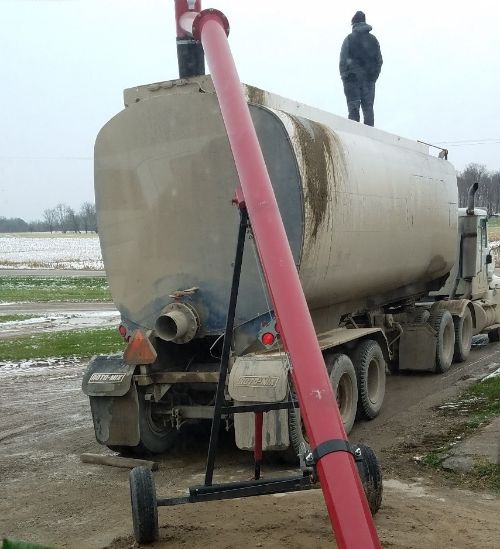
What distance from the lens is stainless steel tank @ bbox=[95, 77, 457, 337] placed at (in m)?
7.22

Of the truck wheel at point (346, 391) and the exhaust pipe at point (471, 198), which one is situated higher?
the exhaust pipe at point (471, 198)

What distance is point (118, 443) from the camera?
7621 millimetres

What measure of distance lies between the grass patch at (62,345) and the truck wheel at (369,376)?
6.94 metres

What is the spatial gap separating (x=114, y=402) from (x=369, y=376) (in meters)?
3.31

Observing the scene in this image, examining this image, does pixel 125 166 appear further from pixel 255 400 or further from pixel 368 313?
pixel 368 313

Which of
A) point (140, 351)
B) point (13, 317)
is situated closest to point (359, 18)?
point (140, 351)

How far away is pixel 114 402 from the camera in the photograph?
297 inches

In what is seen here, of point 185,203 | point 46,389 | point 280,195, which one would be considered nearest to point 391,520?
point 280,195

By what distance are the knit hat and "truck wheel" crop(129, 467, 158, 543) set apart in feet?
32.4

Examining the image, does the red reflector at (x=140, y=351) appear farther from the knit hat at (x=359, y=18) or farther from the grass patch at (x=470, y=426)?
the knit hat at (x=359, y=18)

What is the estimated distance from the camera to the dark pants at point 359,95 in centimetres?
1296

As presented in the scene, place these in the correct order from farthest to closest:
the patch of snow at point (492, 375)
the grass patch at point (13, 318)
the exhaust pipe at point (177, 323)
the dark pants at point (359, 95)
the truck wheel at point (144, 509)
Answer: the grass patch at point (13, 318)
the dark pants at point (359, 95)
the patch of snow at point (492, 375)
the exhaust pipe at point (177, 323)
the truck wheel at point (144, 509)

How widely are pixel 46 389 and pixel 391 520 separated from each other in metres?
7.25

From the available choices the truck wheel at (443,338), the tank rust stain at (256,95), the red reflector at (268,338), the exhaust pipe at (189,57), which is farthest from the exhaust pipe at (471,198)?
the exhaust pipe at (189,57)
